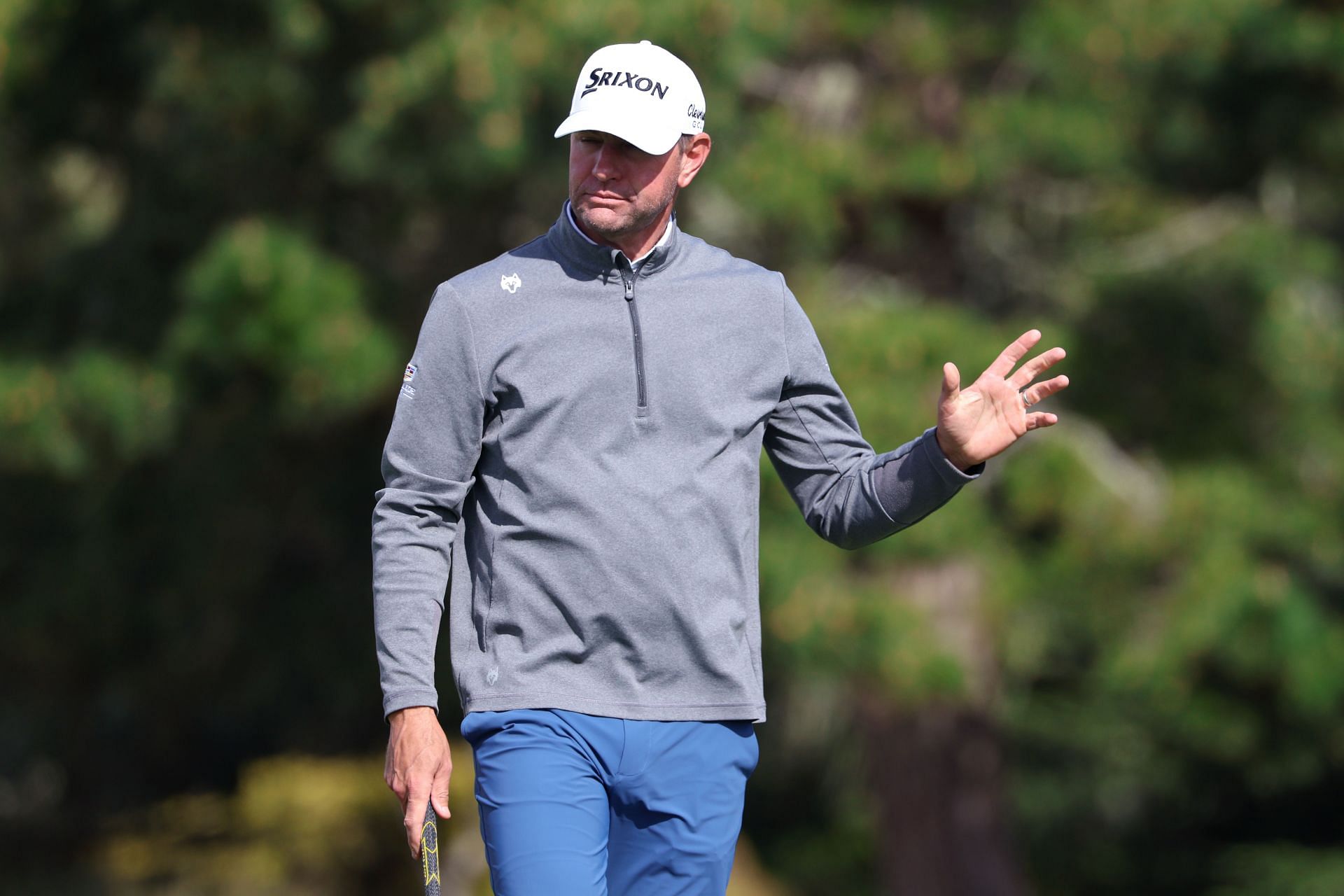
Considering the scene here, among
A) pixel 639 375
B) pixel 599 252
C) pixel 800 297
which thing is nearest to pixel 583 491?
pixel 639 375

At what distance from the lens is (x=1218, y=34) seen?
7.90 meters

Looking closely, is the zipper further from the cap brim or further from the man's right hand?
the man's right hand

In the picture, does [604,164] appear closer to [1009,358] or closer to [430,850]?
[1009,358]

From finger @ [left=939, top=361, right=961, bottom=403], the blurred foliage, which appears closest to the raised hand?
finger @ [left=939, top=361, right=961, bottom=403]

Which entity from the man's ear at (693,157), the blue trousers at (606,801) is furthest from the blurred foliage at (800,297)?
the blue trousers at (606,801)

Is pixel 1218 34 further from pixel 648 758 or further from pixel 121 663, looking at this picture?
pixel 121 663

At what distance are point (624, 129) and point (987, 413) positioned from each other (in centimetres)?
70

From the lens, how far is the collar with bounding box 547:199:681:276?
257 cm

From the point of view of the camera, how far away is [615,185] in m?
2.56

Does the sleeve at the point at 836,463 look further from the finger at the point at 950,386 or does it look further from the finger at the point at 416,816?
the finger at the point at 416,816

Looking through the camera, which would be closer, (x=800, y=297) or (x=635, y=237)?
(x=635, y=237)

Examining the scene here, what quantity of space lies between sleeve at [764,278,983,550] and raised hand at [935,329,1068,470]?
1.3 inches

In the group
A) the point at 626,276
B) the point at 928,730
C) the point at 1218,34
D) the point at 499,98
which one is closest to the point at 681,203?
the point at 499,98

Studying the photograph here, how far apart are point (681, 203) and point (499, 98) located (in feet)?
6.62
